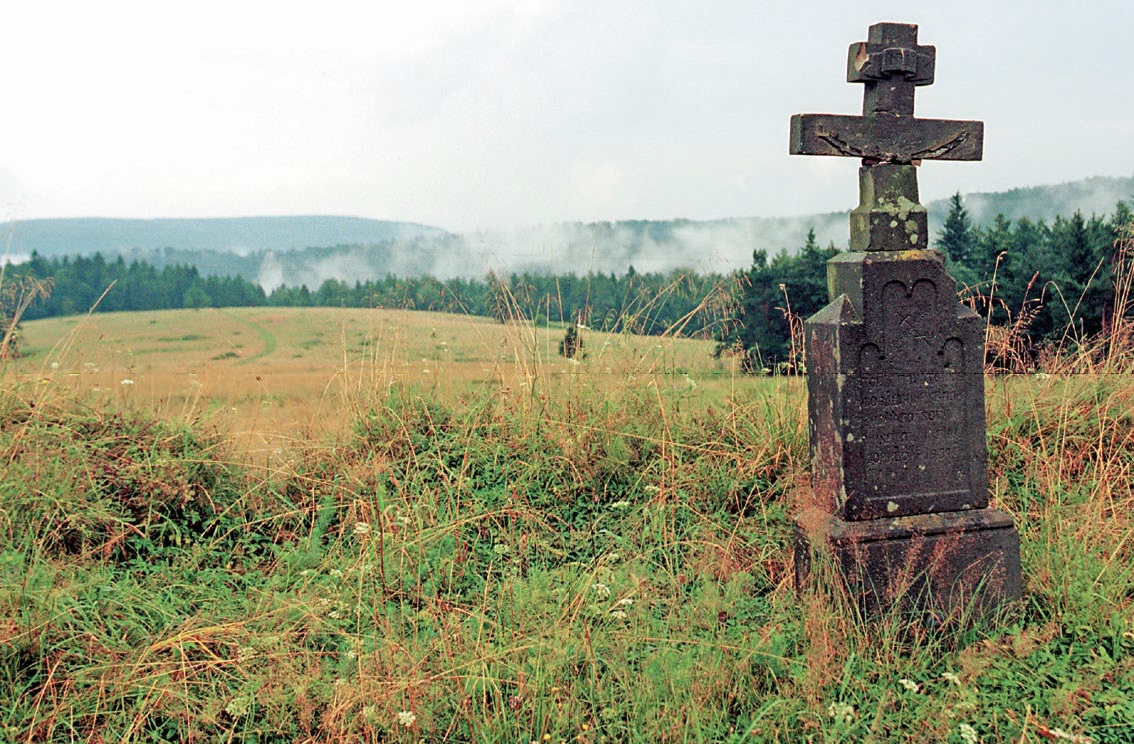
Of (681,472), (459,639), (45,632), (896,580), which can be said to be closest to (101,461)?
(45,632)

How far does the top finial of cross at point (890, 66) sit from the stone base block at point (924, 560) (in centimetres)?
219

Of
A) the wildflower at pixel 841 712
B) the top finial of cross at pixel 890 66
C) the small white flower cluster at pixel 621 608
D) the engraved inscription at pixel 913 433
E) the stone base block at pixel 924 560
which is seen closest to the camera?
the wildflower at pixel 841 712

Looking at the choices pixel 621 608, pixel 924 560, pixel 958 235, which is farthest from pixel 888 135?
pixel 958 235

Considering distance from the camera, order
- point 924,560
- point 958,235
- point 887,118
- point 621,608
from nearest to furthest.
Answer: point 621,608 < point 924,560 < point 887,118 < point 958,235

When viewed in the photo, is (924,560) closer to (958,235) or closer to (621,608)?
(621,608)

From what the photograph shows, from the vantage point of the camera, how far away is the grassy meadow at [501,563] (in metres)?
3.47

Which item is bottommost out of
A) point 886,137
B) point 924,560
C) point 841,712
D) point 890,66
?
point 841,712

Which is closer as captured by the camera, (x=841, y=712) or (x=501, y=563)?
(x=841, y=712)

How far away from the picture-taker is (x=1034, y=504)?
570cm

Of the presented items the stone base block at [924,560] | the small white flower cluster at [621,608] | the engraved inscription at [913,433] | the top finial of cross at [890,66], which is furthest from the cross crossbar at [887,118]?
the small white flower cluster at [621,608]

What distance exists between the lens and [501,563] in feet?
16.4

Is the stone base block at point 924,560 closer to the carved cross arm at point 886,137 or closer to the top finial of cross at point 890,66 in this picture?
the carved cross arm at point 886,137

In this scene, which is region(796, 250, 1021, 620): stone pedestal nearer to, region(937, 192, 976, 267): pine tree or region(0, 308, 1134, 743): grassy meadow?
region(0, 308, 1134, 743): grassy meadow

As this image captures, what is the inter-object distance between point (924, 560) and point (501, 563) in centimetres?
227
